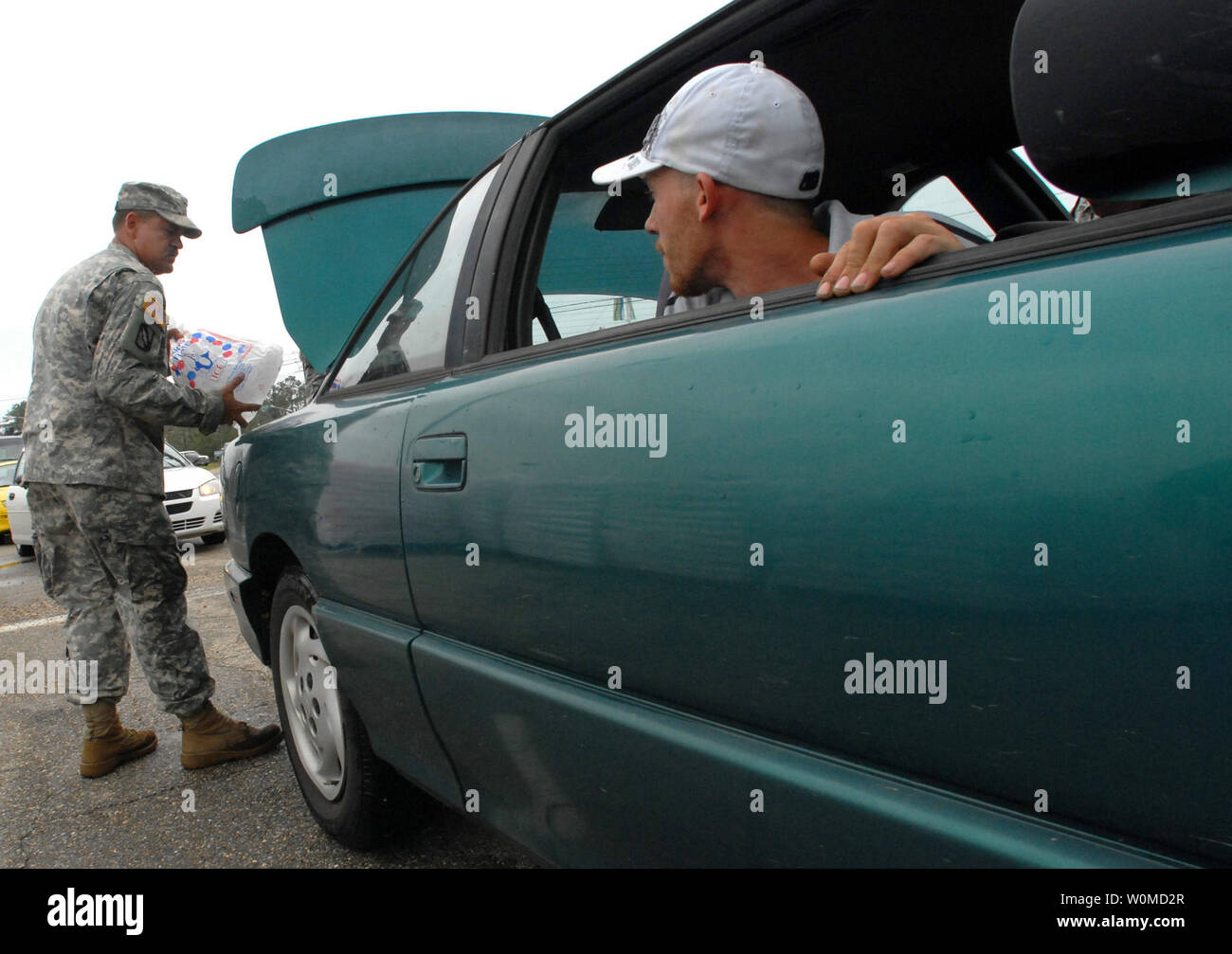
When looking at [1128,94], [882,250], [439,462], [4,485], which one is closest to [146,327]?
[439,462]

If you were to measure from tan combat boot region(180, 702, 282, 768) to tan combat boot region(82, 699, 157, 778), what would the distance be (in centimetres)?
22

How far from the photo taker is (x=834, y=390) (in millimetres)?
953

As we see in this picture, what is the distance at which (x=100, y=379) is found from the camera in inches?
117

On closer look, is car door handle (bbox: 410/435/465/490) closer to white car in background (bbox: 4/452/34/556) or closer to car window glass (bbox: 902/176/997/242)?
car window glass (bbox: 902/176/997/242)

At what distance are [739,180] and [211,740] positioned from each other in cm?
267

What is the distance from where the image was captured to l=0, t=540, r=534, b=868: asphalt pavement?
91.8 inches

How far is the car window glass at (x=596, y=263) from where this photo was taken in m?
2.09

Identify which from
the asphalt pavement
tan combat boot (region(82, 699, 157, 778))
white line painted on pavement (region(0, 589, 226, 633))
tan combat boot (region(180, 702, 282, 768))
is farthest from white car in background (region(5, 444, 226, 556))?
tan combat boot (region(180, 702, 282, 768))

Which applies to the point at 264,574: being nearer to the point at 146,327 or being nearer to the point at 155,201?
the point at 146,327

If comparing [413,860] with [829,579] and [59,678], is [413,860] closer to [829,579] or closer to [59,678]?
[829,579]

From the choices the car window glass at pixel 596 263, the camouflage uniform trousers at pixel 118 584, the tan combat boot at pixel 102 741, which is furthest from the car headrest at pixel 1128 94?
the tan combat boot at pixel 102 741
